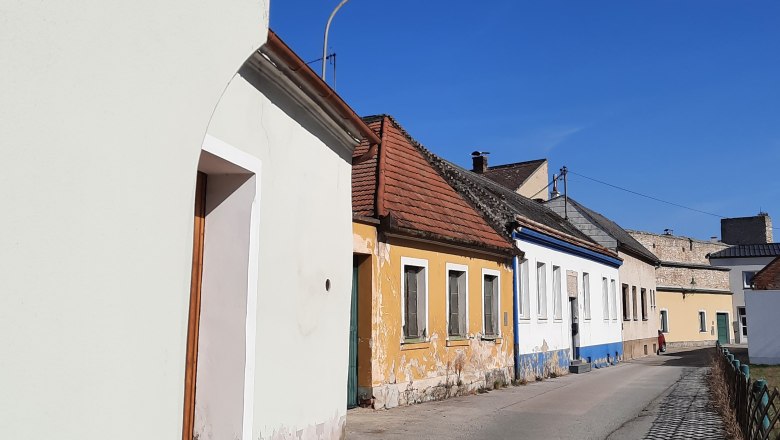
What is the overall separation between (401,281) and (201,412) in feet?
21.7

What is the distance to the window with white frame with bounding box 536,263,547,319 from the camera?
60.1 ft

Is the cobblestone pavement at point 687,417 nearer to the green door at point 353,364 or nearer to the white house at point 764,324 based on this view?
the green door at point 353,364

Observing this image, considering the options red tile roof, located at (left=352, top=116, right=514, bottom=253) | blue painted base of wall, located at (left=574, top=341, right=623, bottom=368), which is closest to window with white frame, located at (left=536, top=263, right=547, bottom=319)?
red tile roof, located at (left=352, top=116, right=514, bottom=253)

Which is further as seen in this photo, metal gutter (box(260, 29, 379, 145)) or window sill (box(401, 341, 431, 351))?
window sill (box(401, 341, 431, 351))

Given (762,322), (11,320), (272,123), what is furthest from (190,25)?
(762,322)

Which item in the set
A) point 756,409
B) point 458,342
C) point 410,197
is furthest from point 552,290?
point 756,409

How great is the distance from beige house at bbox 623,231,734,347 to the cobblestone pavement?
2634 centimetres

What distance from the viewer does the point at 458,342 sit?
13.6 meters

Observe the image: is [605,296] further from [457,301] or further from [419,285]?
[419,285]

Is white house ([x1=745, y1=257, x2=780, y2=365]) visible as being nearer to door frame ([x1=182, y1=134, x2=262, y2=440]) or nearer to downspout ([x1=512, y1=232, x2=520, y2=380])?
downspout ([x1=512, y1=232, x2=520, y2=380])

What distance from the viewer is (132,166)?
2.99m

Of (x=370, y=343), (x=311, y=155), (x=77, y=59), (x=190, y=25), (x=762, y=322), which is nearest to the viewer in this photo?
(x=77, y=59)

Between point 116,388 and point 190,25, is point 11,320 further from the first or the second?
point 190,25

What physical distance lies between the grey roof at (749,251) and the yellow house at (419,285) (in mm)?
38747
